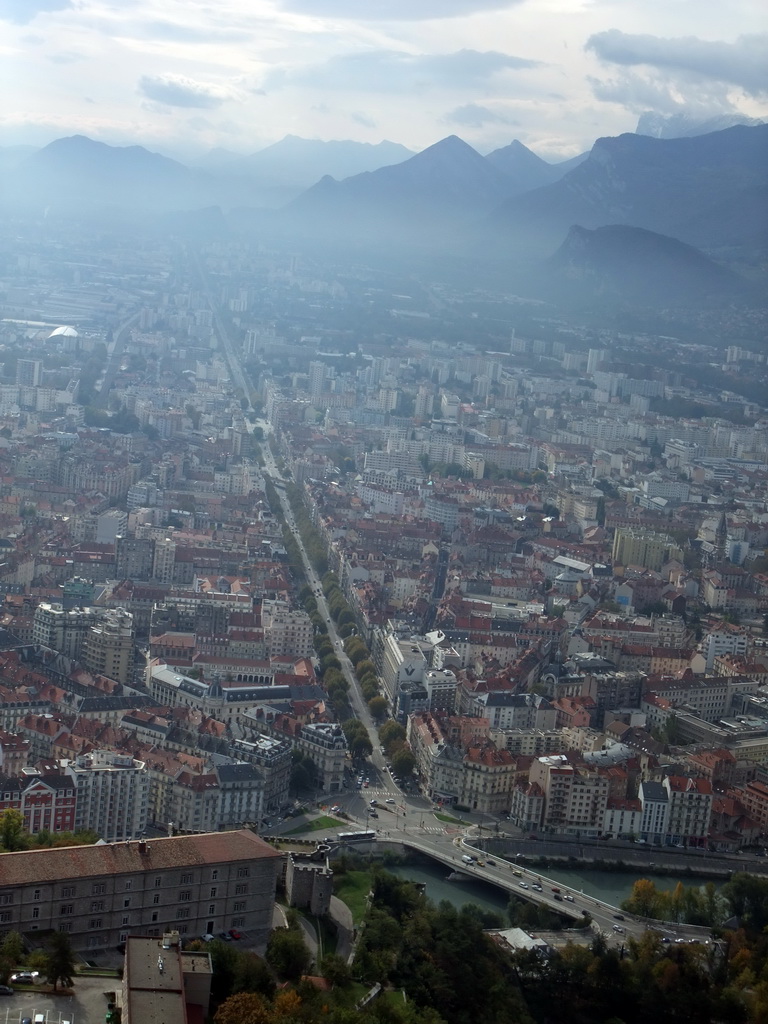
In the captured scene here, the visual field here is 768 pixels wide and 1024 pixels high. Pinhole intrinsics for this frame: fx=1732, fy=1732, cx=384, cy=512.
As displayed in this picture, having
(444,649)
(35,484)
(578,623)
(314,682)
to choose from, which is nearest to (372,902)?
(314,682)

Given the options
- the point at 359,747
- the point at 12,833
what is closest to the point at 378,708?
the point at 359,747

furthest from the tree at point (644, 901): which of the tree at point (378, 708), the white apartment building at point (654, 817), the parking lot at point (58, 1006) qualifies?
the parking lot at point (58, 1006)

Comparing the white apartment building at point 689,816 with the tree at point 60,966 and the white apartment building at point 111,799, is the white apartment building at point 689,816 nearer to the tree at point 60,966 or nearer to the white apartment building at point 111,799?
the white apartment building at point 111,799

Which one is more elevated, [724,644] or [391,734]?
[724,644]

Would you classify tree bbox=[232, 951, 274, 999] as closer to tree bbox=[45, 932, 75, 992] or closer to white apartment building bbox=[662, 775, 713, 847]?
tree bbox=[45, 932, 75, 992]

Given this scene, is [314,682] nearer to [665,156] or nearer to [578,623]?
[578,623]

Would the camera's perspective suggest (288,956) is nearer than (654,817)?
Yes

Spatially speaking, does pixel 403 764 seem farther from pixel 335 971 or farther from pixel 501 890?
pixel 335 971
